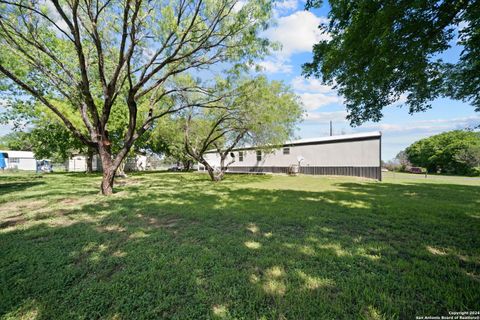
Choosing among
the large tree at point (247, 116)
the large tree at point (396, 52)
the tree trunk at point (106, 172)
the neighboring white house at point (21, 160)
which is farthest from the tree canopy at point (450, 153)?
the neighboring white house at point (21, 160)

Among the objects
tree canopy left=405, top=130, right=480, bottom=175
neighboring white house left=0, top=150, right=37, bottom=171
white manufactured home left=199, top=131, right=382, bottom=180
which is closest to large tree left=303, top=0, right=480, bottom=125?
white manufactured home left=199, top=131, right=382, bottom=180

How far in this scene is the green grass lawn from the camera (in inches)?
69.7

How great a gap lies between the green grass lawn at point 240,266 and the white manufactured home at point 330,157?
1068 cm

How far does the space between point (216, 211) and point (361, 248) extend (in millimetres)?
3248

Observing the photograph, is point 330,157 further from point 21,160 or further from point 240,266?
point 21,160

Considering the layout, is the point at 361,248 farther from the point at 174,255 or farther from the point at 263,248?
the point at 174,255

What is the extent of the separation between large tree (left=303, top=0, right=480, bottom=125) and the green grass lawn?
3.09 metres

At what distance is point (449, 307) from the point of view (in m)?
1.75

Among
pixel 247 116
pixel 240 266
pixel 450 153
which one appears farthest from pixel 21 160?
pixel 450 153

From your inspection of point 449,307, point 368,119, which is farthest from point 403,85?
point 449,307

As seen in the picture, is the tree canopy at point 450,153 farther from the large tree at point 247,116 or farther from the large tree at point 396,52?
the large tree at point 396,52

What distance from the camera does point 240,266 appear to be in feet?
8.02

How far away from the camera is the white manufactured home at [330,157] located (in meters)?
14.4

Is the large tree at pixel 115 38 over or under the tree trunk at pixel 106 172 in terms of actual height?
over
